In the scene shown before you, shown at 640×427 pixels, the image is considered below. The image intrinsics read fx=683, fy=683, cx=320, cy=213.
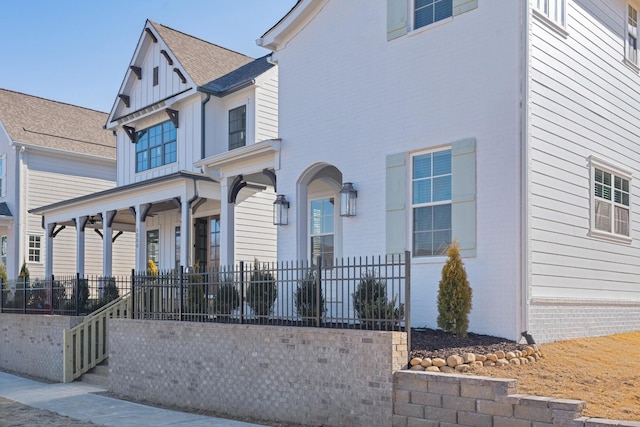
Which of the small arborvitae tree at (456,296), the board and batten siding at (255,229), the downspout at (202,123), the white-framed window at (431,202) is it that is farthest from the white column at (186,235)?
the small arborvitae tree at (456,296)

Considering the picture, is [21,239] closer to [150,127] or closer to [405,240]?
[150,127]

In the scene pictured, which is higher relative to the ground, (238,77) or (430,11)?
(238,77)

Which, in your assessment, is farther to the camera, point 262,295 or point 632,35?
point 632,35

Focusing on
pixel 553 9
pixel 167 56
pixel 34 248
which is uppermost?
pixel 167 56

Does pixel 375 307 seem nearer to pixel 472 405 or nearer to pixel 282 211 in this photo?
pixel 472 405

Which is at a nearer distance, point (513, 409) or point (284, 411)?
point (513, 409)

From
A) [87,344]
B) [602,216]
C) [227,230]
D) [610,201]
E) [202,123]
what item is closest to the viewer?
[602,216]

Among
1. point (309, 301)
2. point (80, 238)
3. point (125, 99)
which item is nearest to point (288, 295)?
point (309, 301)

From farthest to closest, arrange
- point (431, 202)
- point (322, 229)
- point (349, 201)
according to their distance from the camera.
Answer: point (322, 229)
point (349, 201)
point (431, 202)

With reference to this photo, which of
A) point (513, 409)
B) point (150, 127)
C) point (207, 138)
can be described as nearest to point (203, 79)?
point (207, 138)

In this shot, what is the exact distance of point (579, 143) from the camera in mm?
11906

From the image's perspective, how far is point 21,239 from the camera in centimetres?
2477

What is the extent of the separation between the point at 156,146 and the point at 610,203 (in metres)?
13.1

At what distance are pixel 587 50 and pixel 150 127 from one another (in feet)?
43.5
